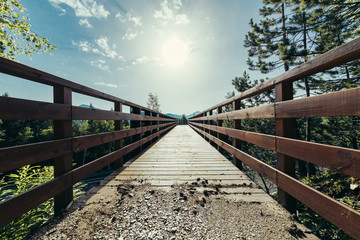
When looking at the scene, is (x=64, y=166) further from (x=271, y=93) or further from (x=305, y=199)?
(x=271, y=93)

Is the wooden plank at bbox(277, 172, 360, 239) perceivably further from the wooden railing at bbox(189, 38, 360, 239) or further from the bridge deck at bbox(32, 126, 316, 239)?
the bridge deck at bbox(32, 126, 316, 239)

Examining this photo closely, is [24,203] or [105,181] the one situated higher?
[24,203]

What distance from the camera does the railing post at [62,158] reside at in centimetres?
150

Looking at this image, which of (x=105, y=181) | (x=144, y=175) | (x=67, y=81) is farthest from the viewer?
(x=144, y=175)

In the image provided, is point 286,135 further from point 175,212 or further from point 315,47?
point 315,47

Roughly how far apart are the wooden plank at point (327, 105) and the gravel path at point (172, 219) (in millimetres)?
976

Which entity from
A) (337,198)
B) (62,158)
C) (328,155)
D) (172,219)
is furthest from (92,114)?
(337,198)

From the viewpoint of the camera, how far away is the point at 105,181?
2182mm

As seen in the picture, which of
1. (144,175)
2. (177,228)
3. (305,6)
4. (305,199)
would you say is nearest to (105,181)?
(144,175)

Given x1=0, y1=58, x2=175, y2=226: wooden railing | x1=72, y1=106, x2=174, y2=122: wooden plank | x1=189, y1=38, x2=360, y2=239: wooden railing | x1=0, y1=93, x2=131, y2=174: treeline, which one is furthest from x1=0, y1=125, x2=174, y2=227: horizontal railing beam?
x1=0, y1=93, x2=131, y2=174: treeline

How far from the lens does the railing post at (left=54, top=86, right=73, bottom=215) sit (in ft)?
4.94

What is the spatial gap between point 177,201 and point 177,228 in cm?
39

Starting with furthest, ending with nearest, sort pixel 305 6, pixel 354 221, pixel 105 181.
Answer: pixel 305 6 < pixel 105 181 < pixel 354 221

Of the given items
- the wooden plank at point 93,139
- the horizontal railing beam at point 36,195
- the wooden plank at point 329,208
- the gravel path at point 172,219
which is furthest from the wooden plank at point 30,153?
the wooden plank at point 329,208
